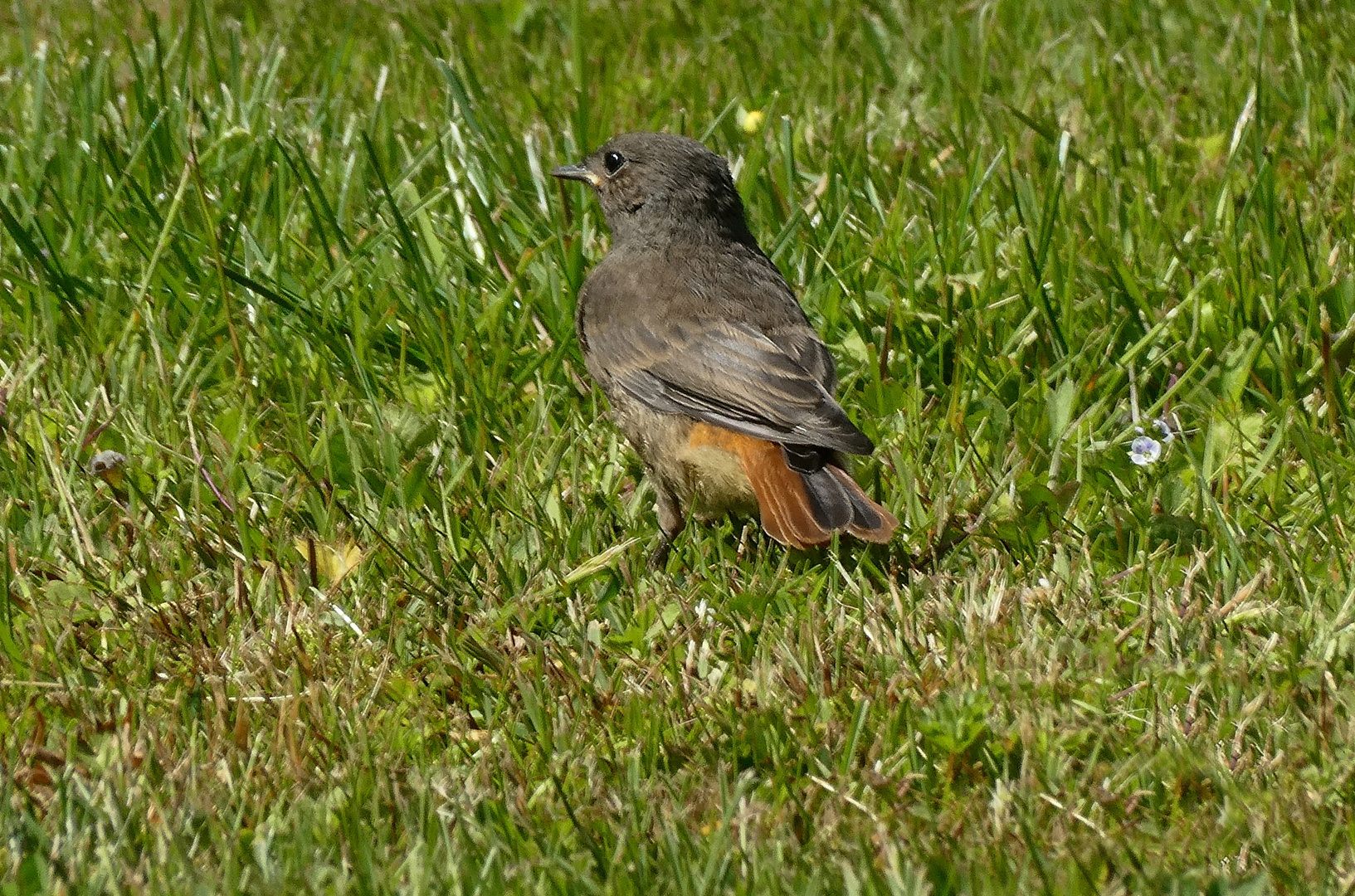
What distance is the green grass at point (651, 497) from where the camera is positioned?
3.23 metres

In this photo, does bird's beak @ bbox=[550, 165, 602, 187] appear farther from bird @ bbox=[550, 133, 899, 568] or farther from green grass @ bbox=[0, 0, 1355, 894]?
green grass @ bbox=[0, 0, 1355, 894]

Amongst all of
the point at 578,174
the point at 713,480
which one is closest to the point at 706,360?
the point at 713,480

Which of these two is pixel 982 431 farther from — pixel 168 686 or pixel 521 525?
pixel 168 686

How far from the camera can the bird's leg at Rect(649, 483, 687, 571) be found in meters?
4.55

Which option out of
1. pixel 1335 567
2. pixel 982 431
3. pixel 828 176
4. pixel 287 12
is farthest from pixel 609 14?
pixel 1335 567

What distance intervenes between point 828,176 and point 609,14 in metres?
2.81

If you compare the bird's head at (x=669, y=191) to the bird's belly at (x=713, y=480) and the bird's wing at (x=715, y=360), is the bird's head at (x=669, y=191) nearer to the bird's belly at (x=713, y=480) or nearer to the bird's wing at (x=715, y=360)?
the bird's wing at (x=715, y=360)

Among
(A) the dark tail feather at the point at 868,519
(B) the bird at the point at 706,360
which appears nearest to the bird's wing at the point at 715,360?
(B) the bird at the point at 706,360

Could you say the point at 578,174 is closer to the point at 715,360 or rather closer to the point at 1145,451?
the point at 715,360

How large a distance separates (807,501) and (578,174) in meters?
1.85

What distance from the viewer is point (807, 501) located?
4.43 m

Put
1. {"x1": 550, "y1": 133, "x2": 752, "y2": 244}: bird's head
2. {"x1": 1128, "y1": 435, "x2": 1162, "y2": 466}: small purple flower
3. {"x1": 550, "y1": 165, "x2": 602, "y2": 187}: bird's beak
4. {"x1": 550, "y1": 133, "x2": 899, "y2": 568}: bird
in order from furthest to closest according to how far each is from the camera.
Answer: {"x1": 550, "y1": 165, "x2": 602, "y2": 187}: bird's beak → {"x1": 550, "y1": 133, "x2": 752, "y2": 244}: bird's head → {"x1": 1128, "y1": 435, "x2": 1162, "y2": 466}: small purple flower → {"x1": 550, "y1": 133, "x2": 899, "y2": 568}: bird

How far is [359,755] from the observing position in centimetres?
345

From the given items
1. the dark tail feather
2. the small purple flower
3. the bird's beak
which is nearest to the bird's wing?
the dark tail feather
